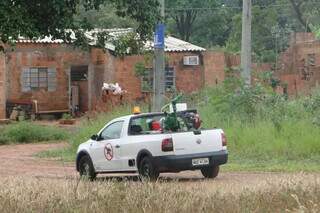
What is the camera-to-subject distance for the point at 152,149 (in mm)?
15977

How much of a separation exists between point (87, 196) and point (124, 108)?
17192 mm

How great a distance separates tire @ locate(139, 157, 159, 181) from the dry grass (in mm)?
5473

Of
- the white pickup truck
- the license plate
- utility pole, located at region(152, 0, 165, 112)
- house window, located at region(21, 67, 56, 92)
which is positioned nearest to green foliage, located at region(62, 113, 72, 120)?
house window, located at region(21, 67, 56, 92)

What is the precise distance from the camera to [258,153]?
2098cm

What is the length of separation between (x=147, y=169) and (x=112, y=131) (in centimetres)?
191

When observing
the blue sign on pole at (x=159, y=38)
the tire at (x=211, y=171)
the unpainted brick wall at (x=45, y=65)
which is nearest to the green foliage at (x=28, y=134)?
the unpainted brick wall at (x=45, y=65)

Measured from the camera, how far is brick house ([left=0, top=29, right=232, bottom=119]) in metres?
38.1

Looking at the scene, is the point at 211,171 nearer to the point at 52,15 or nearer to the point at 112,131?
the point at 112,131

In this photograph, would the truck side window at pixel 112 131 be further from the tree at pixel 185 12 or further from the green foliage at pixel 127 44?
the tree at pixel 185 12

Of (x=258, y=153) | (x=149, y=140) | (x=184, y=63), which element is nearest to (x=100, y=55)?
(x=184, y=63)

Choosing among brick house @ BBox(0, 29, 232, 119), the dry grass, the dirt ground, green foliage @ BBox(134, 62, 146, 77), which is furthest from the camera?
brick house @ BBox(0, 29, 232, 119)

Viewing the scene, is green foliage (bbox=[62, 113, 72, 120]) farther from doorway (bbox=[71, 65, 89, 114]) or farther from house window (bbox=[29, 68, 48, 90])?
house window (bbox=[29, 68, 48, 90])

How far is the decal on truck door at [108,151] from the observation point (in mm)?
17342

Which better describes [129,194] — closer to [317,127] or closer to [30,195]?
[30,195]
